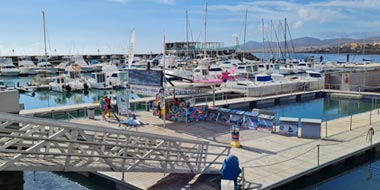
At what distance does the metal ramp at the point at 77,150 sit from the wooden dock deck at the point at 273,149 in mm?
1006

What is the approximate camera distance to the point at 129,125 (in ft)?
62.3

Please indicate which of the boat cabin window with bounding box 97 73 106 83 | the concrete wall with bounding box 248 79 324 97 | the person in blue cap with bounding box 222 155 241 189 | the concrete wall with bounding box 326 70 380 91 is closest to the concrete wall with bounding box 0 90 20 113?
the person in blue cap with bounding box 222 155 241 189

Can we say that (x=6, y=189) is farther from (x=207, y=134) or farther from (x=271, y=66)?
(x=271, y=66)

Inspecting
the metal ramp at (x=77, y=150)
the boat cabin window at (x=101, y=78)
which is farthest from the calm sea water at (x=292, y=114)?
the metal ramp at (x=77, y=150)

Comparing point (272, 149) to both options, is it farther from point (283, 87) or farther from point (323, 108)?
point (283, 87)

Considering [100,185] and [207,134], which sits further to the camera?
[207,134]

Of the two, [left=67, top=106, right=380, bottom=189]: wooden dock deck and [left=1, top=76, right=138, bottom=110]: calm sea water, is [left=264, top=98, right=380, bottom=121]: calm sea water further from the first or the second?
[left=1, top=76, right=138, bottom=110]: calm sea water

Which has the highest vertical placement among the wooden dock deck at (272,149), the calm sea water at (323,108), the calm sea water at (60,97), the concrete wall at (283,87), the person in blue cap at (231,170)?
the concrete wall at (283,87)

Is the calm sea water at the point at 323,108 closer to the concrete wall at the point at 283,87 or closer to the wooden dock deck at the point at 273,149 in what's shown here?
the concrete wall at the point at 283,87

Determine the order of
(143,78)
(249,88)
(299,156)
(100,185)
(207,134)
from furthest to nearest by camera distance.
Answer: (249,88) < (143,78) < (207,134) < (299,156) < (100,185)

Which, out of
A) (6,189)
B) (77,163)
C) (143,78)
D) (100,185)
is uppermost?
(143,78)

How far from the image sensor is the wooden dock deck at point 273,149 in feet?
40.0

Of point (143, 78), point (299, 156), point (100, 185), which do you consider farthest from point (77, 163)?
point (143, 78)

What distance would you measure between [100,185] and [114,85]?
3826 centimetres
